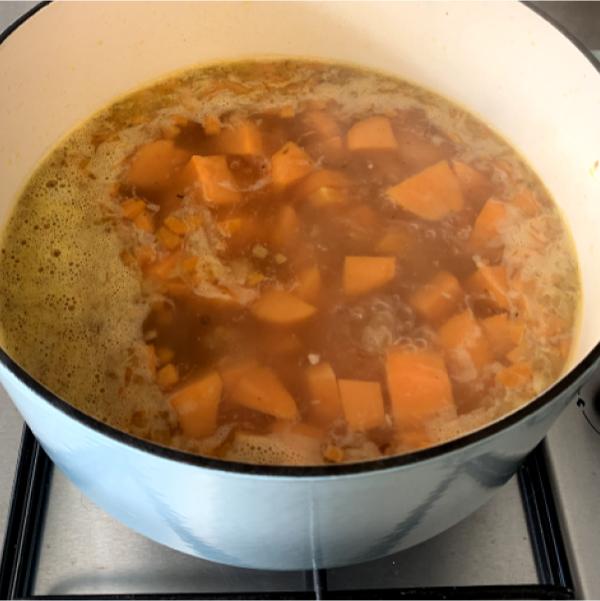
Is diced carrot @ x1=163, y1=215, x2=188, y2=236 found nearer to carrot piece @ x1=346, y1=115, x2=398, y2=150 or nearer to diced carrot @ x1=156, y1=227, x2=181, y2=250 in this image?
diced carrot @ x1=156, y1=227, x2=181, y2=250

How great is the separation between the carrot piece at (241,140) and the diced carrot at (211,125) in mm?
10

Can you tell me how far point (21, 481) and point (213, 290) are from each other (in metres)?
0.34

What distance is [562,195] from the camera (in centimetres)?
111

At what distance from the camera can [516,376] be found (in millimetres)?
912

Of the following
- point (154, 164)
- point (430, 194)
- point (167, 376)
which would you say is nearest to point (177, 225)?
point (154, 164)

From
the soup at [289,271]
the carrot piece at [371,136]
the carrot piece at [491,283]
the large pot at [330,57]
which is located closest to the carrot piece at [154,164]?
the soup at [289,271]

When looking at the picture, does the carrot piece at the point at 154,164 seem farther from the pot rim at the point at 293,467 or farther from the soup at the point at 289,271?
the pot rim at the point at 293,467

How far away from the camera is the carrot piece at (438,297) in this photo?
38.2 inches

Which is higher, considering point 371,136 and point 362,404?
point 371,136

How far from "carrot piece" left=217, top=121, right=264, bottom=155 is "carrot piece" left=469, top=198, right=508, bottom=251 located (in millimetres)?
349

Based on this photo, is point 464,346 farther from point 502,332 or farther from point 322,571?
point 322,571

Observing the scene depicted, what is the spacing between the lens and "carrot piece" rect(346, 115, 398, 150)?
1.16m

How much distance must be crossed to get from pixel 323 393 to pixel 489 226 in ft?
1.24

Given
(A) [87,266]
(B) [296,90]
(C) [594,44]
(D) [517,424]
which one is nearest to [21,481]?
(A) [87,266]
